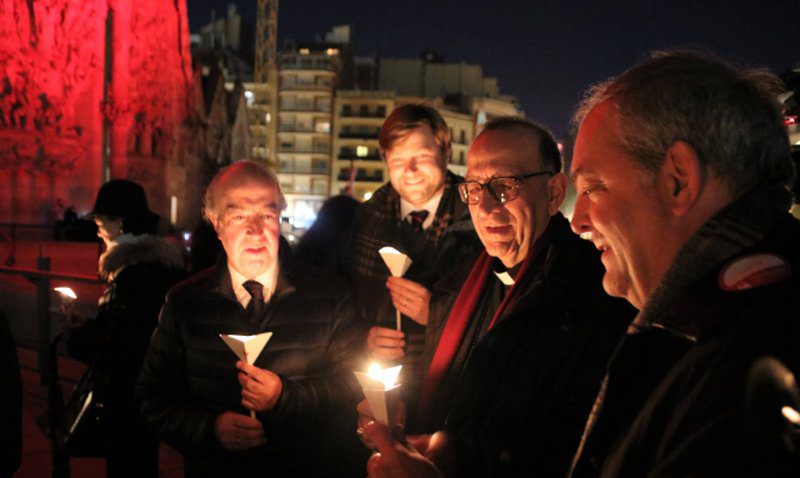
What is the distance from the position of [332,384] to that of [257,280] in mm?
655

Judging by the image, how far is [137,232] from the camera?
3.97 meters

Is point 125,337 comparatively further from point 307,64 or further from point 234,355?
point 307,64

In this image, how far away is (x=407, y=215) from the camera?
3578 millimetres

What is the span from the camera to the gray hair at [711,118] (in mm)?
1149

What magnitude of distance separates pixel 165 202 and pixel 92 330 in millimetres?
34478

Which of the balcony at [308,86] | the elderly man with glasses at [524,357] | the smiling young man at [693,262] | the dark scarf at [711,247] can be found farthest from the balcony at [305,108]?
the dark scarf at [711,247]

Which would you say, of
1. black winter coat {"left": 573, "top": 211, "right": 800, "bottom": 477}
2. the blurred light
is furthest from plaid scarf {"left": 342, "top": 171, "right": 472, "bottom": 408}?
the blurred light

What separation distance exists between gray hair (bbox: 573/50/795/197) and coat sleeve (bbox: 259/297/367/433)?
1.98 meters

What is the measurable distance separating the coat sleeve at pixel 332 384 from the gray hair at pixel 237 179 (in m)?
0.72

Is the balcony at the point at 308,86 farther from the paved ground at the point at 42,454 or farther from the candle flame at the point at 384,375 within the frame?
the candle flame at the point at 384,375

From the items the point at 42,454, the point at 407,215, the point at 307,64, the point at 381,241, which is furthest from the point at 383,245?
the point at 307,64

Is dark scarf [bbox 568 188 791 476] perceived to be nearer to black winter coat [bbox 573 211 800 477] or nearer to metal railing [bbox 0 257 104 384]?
black winter coat [bbox 573 211 800 477]

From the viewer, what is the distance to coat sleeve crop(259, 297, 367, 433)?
8.83ft

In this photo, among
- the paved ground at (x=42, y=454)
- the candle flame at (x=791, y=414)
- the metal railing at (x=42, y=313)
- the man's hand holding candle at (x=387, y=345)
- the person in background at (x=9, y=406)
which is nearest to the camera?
the candle flame at (x=791, y=414)
